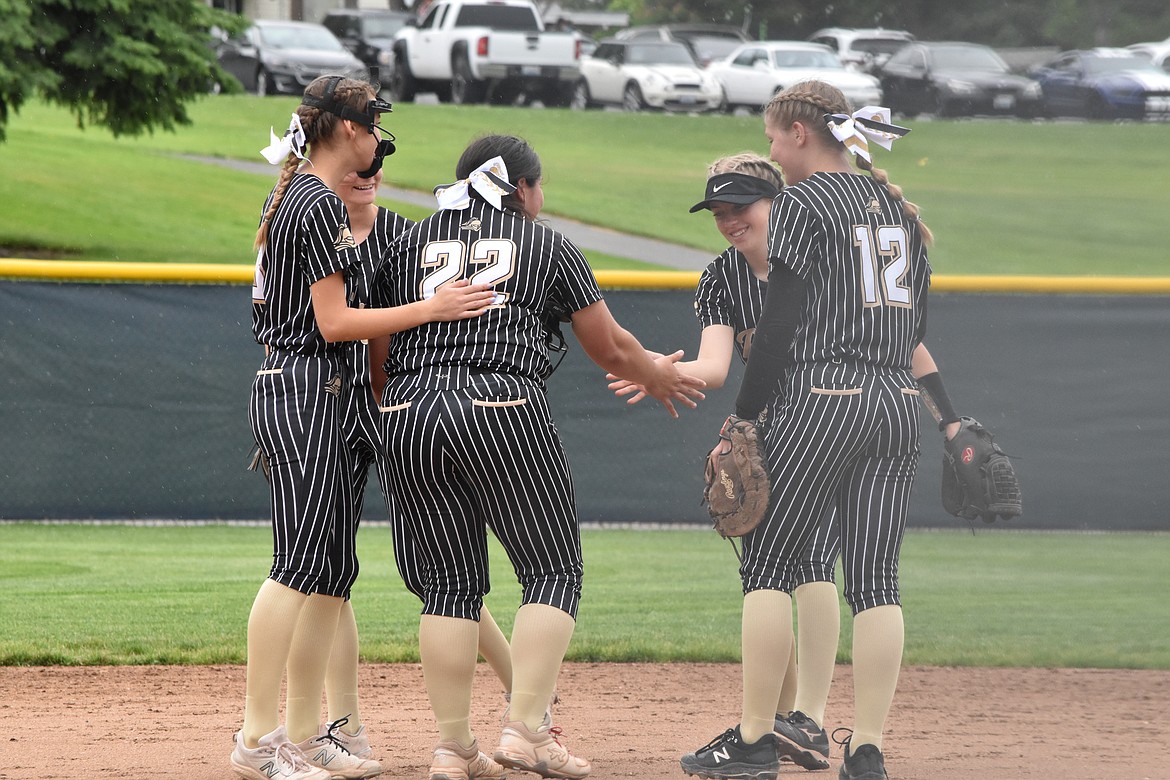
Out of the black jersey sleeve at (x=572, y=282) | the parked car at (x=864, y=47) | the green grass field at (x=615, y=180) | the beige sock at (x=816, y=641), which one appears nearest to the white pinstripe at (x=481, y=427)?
the black jersey sleeve at (x=572, y=282)

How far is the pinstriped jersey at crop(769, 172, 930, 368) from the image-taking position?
3.71 metres

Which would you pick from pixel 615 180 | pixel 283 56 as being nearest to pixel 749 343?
pixel 615 180

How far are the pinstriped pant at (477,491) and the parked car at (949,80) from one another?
86.9ft

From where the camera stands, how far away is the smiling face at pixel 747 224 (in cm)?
416

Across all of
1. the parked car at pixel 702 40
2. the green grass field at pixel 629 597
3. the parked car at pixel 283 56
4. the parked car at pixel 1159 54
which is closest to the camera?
the green grass field at pixel 629 597

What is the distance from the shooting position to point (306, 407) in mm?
3697

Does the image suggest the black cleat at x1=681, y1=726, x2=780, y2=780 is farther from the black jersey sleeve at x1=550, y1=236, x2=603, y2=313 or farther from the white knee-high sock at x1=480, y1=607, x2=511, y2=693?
the black jersey sleeve at x1=550, y1=236, x2=603, y2=313

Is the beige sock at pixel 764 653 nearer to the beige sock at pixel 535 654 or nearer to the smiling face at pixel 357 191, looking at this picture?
the beige sock at pixel 535 654

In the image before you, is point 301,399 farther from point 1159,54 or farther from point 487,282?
point 1159,54

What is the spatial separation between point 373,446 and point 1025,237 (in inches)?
789

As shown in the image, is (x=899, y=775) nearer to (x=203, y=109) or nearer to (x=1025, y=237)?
(x=1025, y=237)

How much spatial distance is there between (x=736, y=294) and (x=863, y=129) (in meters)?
0.67

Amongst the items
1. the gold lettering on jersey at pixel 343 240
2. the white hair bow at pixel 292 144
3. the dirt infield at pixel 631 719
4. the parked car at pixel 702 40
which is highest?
the parked car at pixel 702 40

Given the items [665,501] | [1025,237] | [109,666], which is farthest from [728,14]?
[109,666]
